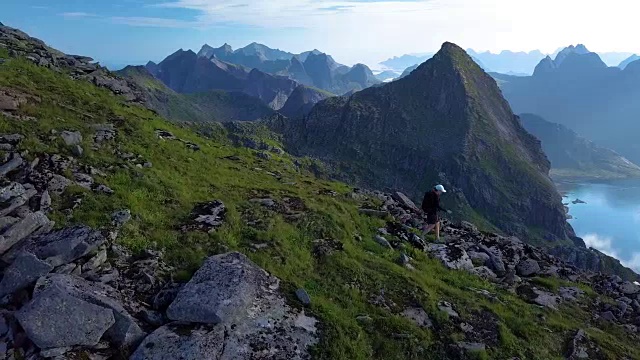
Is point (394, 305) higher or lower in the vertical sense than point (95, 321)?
lower

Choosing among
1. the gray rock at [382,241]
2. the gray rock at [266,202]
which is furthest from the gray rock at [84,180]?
the gray rock at [382,241]

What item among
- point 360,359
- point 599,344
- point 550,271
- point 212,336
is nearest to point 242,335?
point 212,336

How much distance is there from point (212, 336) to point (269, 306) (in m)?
2.35

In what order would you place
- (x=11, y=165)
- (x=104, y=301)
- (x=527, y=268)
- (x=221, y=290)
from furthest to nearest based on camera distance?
(x=527, y=268) → (x=11, y=165) → (x=221, y=290) → (x=104, y=301)

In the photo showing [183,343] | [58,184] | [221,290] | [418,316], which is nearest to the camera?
[183,343]

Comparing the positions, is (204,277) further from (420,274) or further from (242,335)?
(420,274)

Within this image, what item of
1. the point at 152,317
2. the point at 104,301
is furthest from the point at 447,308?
the point at 104,301

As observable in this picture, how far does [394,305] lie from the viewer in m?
17.0

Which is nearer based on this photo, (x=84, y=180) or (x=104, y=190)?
(x=104, y=190)

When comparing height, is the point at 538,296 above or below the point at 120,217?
below

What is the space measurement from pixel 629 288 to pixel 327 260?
20684 millimetres

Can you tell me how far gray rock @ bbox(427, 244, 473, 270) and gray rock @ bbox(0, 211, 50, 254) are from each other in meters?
18.5

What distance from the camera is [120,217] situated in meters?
16.8

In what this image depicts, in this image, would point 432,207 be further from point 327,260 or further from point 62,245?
point 62,245
